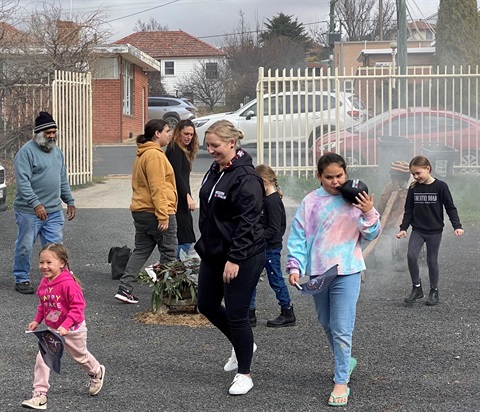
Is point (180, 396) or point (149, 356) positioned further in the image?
point (149, 356)

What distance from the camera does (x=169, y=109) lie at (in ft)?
125

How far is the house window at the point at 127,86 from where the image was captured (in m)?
33.4

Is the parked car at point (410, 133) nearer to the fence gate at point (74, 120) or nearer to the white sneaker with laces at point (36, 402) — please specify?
the fence gate at point (74, 120)

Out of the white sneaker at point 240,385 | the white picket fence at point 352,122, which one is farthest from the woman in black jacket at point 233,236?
the white picket fence at point 352,122

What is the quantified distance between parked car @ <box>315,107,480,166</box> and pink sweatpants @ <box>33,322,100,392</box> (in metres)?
10.6

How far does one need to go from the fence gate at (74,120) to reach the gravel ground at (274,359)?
8.14m

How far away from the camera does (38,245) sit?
37.5 ft

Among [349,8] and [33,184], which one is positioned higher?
[349,8]

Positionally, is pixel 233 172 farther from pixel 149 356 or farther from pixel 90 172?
pixel 90 172

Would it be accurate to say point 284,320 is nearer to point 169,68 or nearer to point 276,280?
point 276,280

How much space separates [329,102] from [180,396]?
11.2m

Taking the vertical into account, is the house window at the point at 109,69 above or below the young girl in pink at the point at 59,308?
above

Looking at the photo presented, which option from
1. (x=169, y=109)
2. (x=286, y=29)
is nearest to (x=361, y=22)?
(x=286, y=29)

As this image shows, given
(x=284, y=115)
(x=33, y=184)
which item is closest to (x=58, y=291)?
(x=33, y=184)
